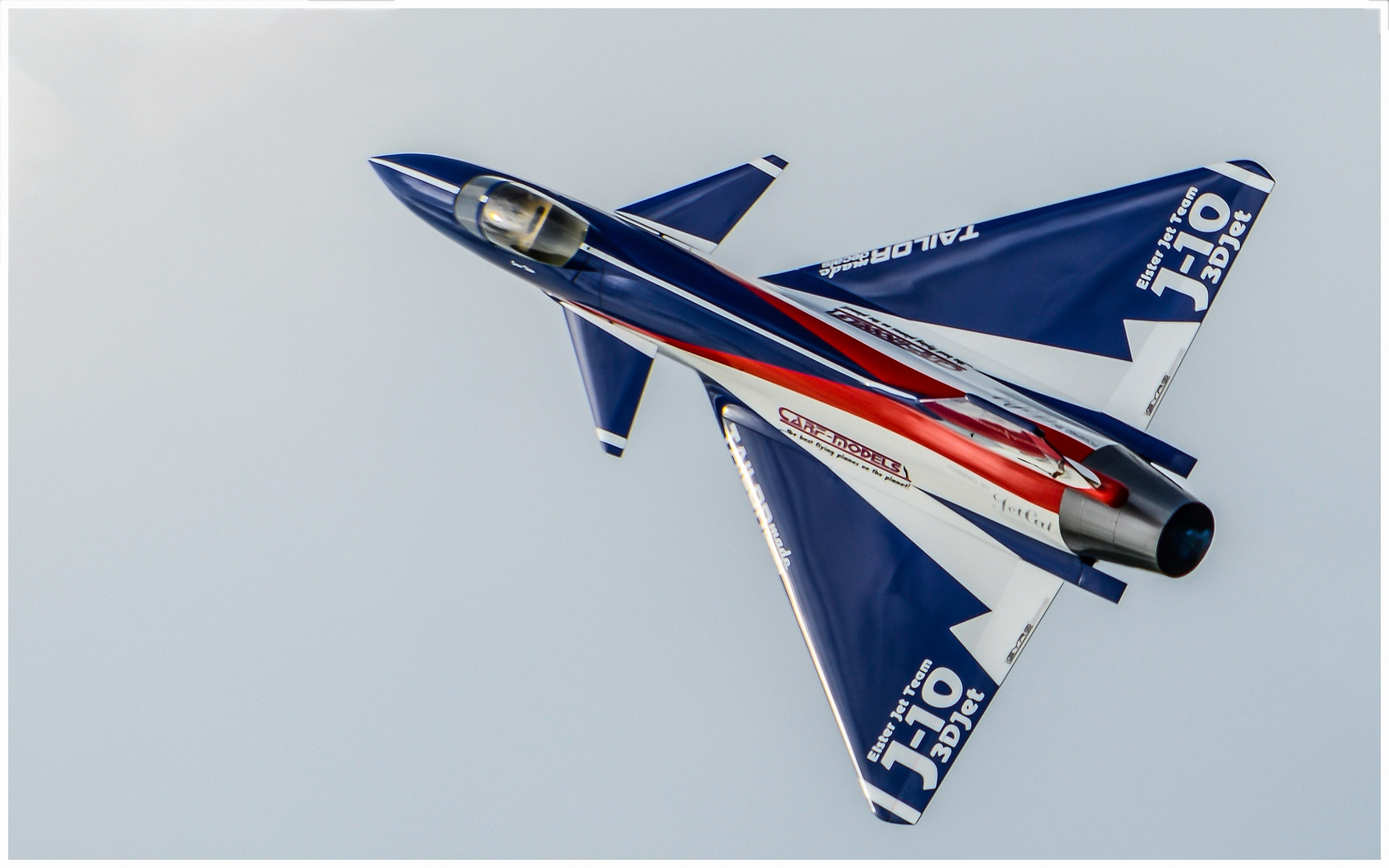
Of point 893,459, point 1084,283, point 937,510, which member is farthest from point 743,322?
point 1084,283

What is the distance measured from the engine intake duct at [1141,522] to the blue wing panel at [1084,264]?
1.56 metres

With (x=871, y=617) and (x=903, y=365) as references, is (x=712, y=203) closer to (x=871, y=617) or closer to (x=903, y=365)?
(x=903, y=365)

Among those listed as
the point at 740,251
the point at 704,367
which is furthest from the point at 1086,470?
the point at 740,251

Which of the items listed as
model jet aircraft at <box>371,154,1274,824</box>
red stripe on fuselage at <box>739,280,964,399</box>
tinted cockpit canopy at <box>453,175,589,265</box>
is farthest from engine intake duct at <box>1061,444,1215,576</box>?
tinted cockpit canopy at <box>453,175,589,265</box>

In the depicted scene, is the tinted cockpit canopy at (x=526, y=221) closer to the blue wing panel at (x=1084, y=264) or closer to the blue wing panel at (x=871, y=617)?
the blue wing panel at (x=871, y=617)

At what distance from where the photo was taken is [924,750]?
332 inches

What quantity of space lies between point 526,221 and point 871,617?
15.3ft

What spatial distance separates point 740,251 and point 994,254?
2.41 m

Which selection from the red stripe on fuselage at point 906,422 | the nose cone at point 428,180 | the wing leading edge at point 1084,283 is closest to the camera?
the red stripe on fuselage at point 906,422

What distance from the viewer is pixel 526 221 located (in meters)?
8.83

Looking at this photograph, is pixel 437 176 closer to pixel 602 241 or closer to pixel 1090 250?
pixel 602 241

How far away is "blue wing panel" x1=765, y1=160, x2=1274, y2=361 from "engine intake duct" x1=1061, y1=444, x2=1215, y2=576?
61.4 inches

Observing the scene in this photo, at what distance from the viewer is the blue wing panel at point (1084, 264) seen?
8734 millimetres

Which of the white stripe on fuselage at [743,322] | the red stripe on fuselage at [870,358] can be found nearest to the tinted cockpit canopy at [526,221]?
the white stripe on fuselage at [743,322]
